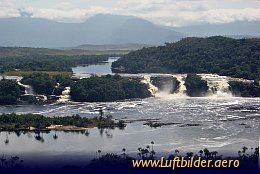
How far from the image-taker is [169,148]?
938 inches

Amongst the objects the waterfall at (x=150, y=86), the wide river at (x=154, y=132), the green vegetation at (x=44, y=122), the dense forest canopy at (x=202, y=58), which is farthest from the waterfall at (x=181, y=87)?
the green vegetation at (x=44, y=122)

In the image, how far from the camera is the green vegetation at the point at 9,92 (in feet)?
122

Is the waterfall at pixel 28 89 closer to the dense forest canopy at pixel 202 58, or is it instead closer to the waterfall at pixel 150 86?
the waterfall at pixel 150 86

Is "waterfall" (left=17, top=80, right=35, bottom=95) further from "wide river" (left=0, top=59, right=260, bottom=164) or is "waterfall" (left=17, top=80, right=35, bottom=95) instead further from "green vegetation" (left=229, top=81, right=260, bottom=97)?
"green vegetation" (left=229, top=81, right=260, bottom=97)

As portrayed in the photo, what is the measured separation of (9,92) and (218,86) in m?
13.9

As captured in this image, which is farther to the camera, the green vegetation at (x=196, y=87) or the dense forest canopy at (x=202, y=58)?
the dense forest canopy at (x=202, y=58)

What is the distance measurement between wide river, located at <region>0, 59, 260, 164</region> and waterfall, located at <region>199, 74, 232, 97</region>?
3037mm

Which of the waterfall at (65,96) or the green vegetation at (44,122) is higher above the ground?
the waterfall at (65,96)

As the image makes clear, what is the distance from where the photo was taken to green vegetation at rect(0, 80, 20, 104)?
37219 mm

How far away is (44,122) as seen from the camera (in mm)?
28547

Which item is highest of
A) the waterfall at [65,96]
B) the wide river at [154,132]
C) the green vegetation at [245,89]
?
the green vegetation at [245,89]

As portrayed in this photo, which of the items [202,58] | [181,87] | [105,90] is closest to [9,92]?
[105,90]

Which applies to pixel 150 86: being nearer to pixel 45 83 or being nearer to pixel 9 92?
pixel 45 83

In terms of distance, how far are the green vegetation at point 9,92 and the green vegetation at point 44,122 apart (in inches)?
302
